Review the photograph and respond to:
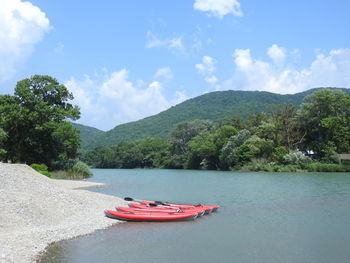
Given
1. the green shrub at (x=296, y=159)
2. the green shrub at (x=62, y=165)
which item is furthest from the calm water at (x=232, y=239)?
the green shrub at (x=296, y=159)

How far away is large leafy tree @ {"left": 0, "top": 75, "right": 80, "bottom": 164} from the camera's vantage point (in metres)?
50.8

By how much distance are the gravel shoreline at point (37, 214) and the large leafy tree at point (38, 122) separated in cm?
2808

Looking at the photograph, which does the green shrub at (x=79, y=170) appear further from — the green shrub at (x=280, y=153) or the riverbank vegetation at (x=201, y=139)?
the green shrub at (x=280, y=153)

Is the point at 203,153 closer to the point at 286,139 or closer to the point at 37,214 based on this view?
the point at 286,139

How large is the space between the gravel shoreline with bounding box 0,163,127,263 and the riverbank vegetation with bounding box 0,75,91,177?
28048 mm

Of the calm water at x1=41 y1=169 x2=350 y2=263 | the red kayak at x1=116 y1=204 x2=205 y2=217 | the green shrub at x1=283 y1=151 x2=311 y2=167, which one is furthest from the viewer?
the green shrub at x1=283 y1=151 x2=311 y2=167

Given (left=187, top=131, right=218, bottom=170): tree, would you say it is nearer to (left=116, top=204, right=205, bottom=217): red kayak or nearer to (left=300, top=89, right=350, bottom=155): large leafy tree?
(left=300, top=89, right=350, bottom=155): large leafy tree

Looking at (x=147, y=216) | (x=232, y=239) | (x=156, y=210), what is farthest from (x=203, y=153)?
(x=232, y=239)

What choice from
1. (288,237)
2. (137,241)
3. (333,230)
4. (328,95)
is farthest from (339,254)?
(328,95)

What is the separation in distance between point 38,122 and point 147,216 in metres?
37.5

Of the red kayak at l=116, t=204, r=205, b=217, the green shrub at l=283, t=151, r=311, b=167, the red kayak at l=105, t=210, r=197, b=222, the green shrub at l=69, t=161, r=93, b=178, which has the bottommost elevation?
the red kayak at l=105, t=210, r=197, b=222

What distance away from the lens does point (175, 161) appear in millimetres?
113188

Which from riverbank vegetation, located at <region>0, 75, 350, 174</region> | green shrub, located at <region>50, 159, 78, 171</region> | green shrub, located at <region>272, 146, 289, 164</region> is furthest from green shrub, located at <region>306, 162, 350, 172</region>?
green shrub, located at <region>50, 159, 78, 171</region>

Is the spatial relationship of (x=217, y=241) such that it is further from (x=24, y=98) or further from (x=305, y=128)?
(x=305, y=128)
